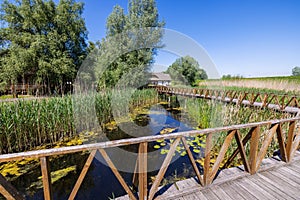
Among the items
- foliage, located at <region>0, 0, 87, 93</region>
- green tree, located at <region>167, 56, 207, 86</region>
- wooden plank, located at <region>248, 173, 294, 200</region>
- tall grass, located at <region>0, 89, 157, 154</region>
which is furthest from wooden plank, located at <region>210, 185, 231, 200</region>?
foliage, located at <region>0, 0, 87, 93</region>

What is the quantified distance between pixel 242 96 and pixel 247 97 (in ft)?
7.12

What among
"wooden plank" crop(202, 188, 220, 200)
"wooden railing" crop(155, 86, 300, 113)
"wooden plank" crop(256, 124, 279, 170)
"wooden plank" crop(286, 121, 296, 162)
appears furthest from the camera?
"wooden railing" crop(155, 86, 300, 113)

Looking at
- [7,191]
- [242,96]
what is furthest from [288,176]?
[242,96]

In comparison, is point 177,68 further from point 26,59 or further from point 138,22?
point 26,59

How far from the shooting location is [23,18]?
15.5 metres

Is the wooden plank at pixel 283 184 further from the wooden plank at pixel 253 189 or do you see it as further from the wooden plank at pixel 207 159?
the wooden plank at pixel 207 159

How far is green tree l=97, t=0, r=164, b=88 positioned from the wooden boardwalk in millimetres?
11824

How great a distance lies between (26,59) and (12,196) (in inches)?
646

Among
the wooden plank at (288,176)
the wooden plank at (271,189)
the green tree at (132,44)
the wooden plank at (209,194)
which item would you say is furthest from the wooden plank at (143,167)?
the green tree at (132,44)

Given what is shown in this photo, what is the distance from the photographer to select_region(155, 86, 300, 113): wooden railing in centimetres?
658

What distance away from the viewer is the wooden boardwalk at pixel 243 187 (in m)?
1.74

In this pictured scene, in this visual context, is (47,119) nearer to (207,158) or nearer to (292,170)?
(207,158)

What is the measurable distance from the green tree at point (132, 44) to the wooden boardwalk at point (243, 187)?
1182cm

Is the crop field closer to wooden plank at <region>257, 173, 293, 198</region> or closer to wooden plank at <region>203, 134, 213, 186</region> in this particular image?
wooden plank at <region>257, 173, 293, 198</region>
